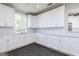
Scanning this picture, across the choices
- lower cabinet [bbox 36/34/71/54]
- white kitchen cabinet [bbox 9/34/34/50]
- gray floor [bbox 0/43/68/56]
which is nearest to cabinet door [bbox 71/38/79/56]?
lower cabinet [bbox 36/34/71/54]

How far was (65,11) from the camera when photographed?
359 cm

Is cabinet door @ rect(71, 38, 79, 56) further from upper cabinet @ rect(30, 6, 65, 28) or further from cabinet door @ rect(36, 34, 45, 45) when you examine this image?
cabinet door @ rect(36, 34, 45, 45)

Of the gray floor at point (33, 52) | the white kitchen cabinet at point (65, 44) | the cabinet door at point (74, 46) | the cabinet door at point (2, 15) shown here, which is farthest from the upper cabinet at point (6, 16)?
the cabinet door at point (74, 46)

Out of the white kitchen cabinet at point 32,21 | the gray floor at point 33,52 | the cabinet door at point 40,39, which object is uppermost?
the white kitchen cabinet at point 32,21

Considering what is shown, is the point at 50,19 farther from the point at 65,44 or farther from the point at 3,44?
the point at 3,44

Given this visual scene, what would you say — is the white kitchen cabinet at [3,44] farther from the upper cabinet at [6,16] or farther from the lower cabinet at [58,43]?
the lower cabinet at [58,43]

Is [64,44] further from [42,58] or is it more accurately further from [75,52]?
[42,58]

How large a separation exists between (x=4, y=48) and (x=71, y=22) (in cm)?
295

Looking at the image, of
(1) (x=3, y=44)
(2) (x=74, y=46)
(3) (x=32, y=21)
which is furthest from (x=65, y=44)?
(3) (x=32, y=21)

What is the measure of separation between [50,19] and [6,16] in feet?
7.44

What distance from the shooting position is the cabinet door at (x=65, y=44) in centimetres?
305

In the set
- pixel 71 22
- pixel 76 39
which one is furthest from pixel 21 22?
pixel 76 39

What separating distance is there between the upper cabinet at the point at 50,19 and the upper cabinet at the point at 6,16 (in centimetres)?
198

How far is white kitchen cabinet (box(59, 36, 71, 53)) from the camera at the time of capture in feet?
9.97
